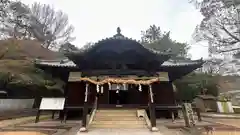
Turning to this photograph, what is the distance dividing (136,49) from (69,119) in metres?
6.30

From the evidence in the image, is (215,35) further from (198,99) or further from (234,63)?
(198,99)

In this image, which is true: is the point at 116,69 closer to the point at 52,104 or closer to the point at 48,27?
the point at 52,104

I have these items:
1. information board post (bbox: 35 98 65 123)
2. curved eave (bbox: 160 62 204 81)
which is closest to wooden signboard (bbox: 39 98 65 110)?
information board post (bbox: 35 98 65 123)

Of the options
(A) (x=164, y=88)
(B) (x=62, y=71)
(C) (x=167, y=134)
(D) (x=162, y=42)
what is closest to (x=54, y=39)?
(D) (x=162, y=42)

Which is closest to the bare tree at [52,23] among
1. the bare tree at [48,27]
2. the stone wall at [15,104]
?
the bare tree at [48,27]

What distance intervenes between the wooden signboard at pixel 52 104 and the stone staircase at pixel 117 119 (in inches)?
79.0

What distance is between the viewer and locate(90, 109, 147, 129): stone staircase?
896 cm

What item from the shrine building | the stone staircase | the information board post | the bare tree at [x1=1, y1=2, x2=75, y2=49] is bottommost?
the stone staircase

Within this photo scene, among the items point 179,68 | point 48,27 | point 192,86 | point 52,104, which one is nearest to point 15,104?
point 52,104

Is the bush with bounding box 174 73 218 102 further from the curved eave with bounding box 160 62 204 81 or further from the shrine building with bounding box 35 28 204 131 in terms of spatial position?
the shrine building with bounding box 35 28 204 131

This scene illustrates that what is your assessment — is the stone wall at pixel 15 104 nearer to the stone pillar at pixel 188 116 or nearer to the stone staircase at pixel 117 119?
the stone staircase at pixel 117 119

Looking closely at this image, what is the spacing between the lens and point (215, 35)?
60.4 ft

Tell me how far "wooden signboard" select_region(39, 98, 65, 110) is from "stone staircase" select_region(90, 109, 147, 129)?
201 cm

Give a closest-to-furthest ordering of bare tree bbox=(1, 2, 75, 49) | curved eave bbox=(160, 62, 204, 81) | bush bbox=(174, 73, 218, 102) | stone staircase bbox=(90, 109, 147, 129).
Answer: stone staircase bbox=(90, 109, 147, 129)
curved eave bbox=(160, 62, 204, 81)
bush bbox=(174, 73, 218, 102)
bare tree bbox=(1, 2, 75, 49)
